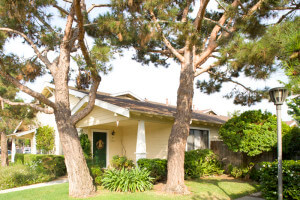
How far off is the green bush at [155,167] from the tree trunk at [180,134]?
4.96ft

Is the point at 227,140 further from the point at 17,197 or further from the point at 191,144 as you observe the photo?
the point at 17,197

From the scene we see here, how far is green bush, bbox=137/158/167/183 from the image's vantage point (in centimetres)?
972

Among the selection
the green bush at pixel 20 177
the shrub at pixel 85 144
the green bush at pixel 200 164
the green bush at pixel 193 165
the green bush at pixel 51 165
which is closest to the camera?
the green bush at pixel 193 165

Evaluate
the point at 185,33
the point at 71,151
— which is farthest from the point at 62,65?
the point at 185,33

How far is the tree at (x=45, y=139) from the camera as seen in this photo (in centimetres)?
1631

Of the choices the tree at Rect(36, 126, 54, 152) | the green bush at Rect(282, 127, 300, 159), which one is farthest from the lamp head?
the tree at Rect(36, 126, 54, 152)

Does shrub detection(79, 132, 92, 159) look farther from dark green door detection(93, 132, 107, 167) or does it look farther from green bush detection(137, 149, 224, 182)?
green bush detection(137, 149, 224, 182)

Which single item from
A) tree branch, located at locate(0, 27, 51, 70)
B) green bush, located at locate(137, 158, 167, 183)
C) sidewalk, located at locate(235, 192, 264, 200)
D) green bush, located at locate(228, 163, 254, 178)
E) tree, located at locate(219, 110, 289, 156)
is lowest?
sidewalk, located at locate(235, 192, 264, 200)

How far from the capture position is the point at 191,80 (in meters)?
8.88

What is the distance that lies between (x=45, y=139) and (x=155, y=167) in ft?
32.0

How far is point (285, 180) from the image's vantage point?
700 cm

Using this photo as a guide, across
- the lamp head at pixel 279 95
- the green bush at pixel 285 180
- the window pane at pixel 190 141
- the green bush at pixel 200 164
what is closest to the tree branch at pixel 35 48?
the green bush at pixel 200 164

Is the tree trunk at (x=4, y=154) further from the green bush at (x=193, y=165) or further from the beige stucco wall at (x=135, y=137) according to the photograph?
the green bush at (x=193, y=165)

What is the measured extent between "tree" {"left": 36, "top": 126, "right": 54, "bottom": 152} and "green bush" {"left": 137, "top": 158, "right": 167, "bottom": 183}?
8.95 meters
